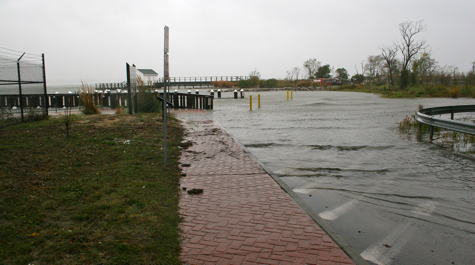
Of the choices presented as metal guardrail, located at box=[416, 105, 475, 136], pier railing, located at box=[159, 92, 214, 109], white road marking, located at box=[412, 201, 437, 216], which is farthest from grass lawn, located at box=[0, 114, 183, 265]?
pier railing, located at box=[159, 92, 214, 109]

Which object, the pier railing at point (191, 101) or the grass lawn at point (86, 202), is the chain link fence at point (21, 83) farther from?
the pier railing at point (191, 101)

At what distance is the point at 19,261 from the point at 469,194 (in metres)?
6.49

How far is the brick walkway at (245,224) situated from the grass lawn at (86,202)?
0.29 meters

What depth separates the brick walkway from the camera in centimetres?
361

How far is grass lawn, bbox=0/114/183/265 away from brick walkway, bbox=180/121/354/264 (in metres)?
0.29

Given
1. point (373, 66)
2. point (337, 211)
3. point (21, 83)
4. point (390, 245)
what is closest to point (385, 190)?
point (337, 211)

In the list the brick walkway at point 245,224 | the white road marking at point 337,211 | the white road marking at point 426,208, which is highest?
the brick walkway at point 245,224

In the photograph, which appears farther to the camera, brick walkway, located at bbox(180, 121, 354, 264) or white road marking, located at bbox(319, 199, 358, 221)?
white road marking, located at bbox(319, 199, 358, 221)

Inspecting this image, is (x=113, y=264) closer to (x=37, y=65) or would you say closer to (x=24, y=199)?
(x=24, y=199)

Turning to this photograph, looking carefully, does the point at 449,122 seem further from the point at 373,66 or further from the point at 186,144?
the point at 373,66

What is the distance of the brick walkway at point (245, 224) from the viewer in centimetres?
361

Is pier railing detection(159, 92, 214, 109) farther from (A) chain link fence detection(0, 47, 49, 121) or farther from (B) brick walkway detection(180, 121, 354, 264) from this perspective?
(B) brick walkway detection(180, 121, 354, 264)

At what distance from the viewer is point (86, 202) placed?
4.75 metres

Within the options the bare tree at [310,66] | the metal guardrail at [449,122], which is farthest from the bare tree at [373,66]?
the metal guardrail at [449,122]
